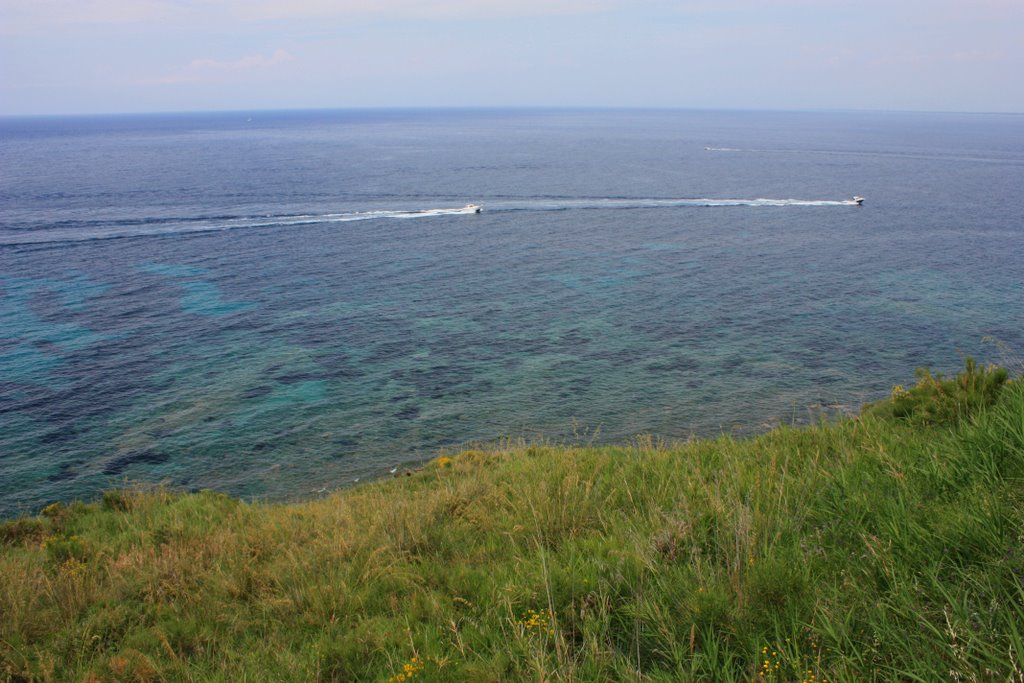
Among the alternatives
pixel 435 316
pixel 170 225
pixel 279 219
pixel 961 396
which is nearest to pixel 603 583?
pixel 961 396

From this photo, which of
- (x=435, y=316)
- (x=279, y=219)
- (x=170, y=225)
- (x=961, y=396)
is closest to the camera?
(x=961, y=396)

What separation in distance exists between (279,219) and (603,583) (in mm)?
63209

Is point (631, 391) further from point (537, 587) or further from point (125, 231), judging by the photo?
point (125, 231)

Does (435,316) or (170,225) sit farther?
(170,225)

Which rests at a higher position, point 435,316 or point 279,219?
point 279,219

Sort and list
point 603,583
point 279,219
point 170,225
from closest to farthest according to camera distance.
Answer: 1. point 603,583
2. point 170,225
3. point 279,219

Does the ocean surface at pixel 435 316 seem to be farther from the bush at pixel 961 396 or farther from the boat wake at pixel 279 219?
the bush at pixel 961 396

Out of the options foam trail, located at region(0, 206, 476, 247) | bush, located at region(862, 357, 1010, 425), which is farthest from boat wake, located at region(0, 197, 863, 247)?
bush, located at region(862, 357, 1010, 425)

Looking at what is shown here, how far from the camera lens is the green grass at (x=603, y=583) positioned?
428cm

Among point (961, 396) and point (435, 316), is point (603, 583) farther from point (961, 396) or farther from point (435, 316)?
point (435, 316)

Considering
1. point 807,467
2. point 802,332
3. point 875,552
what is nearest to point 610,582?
point 875,552

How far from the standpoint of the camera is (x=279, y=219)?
206 ft

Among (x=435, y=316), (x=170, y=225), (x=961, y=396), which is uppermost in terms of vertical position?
(x=961, y=396)

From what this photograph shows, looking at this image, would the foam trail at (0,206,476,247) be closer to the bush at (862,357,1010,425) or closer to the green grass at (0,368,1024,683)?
the green grass at (0,368,1024,683)
